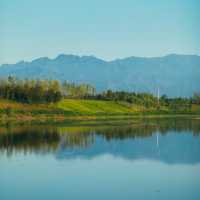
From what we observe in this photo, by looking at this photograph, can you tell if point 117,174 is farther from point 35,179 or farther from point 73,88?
point 73,88

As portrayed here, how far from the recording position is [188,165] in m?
30.5

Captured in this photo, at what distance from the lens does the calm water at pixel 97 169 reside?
2189cm

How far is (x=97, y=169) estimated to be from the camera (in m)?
28.8

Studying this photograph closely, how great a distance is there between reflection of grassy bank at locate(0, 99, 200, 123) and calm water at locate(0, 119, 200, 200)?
38.3 metres

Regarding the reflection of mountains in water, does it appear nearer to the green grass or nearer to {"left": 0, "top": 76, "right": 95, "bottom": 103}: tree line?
{"left": 0, "top": 76, "right": 95, "bottom": 103}: tree line

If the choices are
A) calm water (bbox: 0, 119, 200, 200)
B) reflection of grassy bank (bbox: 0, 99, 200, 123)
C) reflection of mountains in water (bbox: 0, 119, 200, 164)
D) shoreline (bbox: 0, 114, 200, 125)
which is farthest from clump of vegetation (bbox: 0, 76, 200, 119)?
calm water (bbox: 0, 119, 200, 200)

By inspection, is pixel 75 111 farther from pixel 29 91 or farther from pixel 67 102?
pixel 29 91

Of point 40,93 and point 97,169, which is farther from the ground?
point 40,93

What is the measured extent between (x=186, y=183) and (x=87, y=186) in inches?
200

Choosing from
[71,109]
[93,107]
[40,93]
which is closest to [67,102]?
[93,107]

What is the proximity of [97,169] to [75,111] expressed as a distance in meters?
68.7

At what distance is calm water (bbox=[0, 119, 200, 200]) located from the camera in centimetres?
2189

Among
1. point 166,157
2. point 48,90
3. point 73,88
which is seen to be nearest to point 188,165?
point 166,157

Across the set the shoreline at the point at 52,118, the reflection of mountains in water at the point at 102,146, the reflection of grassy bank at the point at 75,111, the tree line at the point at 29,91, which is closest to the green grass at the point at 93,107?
the reflection of grassy bank at the point at 75,111
